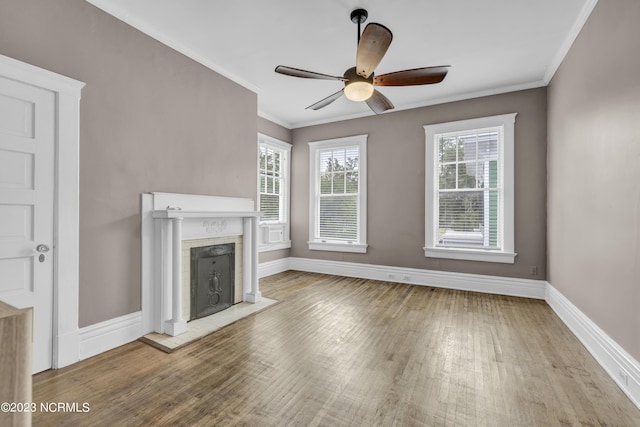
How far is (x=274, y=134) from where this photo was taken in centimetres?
587

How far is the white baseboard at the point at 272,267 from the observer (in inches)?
216

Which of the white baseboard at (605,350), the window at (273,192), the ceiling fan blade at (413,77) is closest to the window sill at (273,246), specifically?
the window at (273,192)

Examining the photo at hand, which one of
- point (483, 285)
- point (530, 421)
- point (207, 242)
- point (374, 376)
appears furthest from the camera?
point (483, 285)

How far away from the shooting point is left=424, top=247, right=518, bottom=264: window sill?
14.5ft

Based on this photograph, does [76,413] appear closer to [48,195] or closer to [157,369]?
[157,369]

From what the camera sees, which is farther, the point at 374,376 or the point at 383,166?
the point at 383,166

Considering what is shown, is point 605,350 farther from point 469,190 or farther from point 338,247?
point 338,247

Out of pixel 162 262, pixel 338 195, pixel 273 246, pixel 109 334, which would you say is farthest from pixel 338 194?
pixel 109 334

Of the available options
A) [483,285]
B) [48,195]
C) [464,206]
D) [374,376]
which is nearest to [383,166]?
[464,206]

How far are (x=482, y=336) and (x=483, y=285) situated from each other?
184 cm

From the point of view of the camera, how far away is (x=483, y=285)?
4.58 meters

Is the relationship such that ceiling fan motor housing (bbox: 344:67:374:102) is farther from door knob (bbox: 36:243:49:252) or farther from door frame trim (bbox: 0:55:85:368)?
door knob (bbox: 36:243:49:252)

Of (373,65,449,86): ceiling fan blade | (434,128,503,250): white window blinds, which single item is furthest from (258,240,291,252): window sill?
(373,65,449,86): ceiling fan blade

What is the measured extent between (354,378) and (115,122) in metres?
2.99
